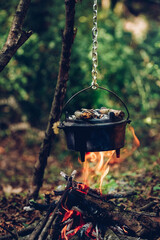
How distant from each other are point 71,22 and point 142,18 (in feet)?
18.1

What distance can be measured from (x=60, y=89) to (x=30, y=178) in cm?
310

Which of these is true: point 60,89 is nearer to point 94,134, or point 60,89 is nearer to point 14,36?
point 14,36

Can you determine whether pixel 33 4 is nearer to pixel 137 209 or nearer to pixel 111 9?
pixel 111 9

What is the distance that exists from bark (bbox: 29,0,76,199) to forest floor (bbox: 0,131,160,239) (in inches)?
18.5

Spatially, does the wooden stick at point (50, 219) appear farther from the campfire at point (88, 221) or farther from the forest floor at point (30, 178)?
the forest floor at point (30, 178)

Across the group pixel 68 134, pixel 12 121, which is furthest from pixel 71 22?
pixel 12 121

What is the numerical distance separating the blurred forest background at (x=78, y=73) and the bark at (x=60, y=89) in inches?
72.4

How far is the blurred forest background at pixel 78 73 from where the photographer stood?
6.41m

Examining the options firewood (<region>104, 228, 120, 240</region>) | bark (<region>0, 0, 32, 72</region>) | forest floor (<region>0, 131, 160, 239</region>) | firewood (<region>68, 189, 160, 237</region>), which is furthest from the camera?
forest floor (<region>0, 131, 160, 239</region>)

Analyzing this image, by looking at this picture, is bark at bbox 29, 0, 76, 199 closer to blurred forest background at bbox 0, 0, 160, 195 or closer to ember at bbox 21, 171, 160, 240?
ember at bbox 21, 171, 160, 240

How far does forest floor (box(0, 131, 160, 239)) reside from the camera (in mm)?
3762

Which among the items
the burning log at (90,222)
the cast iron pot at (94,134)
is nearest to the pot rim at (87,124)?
the cast iron pot at (94,134)

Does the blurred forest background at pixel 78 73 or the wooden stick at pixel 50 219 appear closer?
the wooden stick at pixel 50 219

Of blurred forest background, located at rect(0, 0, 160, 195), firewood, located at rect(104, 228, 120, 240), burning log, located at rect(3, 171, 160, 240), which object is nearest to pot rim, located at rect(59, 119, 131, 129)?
burning log, located at rect(3, 171, 160, 240)
